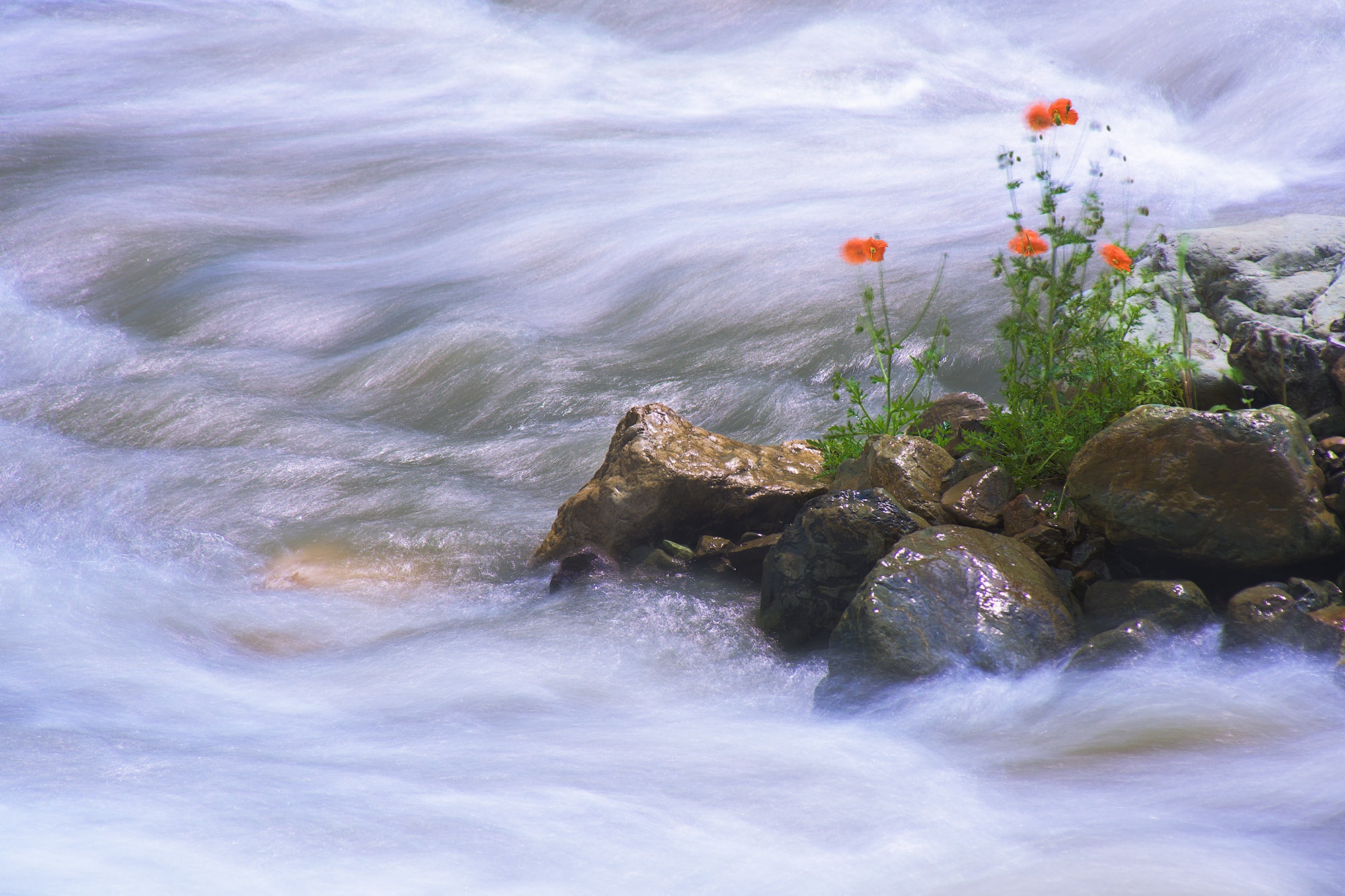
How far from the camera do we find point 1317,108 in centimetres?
866

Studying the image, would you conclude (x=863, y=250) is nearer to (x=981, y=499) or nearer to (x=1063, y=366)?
(x=1063, y=366)

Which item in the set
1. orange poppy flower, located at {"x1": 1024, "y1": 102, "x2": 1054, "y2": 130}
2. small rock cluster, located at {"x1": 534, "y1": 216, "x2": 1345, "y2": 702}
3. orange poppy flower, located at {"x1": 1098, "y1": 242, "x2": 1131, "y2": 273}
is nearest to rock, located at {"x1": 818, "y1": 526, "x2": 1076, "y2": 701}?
small rock cluster, located at {"x1": 534, "y1": 216, "x2": 1345, "y2": 702}

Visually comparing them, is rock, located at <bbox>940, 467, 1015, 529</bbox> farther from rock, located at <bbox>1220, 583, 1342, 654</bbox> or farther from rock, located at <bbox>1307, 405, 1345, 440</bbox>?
Result: rock, located at <bbox>1307, 405, 1345, 440</bbox>

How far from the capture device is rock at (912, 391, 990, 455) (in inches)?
156

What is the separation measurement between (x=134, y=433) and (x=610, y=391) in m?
2.51

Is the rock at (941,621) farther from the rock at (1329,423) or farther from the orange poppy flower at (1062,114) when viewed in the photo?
the orange poppy flower at (1062,114)

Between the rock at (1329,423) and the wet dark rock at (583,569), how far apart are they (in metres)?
2.36

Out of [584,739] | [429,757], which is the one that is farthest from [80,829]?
[584,739]

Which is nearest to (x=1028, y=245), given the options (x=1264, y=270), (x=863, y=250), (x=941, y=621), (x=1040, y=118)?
(x=1040, y=118)

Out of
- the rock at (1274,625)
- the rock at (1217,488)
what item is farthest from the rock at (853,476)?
the rock at (1274,625)

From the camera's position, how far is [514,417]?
554cm

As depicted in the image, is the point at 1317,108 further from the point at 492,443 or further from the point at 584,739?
the point at 584,739

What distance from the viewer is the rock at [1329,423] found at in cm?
336

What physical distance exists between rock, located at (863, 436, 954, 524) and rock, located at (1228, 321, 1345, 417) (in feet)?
3.47
